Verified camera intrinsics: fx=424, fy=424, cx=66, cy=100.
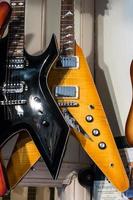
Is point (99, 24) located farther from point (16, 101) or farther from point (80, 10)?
point (16, 101)

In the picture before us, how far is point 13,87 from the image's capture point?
1.06m

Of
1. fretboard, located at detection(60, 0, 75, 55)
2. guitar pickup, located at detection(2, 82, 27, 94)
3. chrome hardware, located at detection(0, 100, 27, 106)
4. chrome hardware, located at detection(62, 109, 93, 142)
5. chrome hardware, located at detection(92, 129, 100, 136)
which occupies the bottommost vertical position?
chrome hardware, located at detection(92, 129, 100, 136)

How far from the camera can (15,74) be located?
3.51ft

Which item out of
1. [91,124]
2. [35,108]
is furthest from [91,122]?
[35,108]

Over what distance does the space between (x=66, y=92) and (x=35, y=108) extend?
0.33 feet

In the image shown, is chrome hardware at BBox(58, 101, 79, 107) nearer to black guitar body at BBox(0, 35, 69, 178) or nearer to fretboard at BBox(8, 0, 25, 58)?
black guitar body at BBox(0, 35, 69, 178)

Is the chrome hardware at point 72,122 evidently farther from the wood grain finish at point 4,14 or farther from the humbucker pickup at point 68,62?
the wood grain finish at point 4,14

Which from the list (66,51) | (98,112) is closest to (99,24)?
(66,51)

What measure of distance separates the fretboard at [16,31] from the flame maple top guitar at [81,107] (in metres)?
0.10

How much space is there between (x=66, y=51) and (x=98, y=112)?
0.19 meters

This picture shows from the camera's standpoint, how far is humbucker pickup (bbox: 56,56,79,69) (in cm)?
111

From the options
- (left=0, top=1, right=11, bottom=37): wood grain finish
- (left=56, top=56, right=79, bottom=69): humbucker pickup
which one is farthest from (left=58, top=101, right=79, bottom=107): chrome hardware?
(left=0, top=1, right=11, bottom=37): wood grain finish

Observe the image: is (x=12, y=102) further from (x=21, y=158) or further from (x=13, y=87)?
(x=21, y=158)

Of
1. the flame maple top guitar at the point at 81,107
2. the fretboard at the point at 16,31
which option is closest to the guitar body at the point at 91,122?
the flame maple top guitar at the point at 81,107
